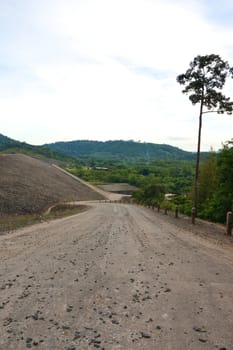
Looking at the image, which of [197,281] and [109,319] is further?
[197,281]

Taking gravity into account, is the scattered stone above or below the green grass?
above

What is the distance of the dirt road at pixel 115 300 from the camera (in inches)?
164

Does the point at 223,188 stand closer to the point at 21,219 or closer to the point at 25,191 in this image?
the point at 21,219

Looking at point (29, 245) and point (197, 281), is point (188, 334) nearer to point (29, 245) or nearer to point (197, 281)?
point (197, 281)

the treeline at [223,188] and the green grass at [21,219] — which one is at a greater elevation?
the treeline at [223,188]

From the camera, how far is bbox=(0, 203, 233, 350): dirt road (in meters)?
4.16

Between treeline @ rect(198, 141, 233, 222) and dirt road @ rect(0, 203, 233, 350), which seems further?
treeline @ rect(198, 141, 233, 222)

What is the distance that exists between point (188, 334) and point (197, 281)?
8.59 feet

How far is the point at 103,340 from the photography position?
411 cm

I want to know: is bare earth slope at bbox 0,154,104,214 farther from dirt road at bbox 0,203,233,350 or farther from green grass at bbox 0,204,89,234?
dirt road at bbox 0,203,233,350

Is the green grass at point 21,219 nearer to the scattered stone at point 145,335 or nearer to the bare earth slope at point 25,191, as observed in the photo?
the bare earth slope at point 25,191

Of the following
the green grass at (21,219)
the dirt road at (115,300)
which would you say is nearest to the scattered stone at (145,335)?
the dirt road at (115,300)

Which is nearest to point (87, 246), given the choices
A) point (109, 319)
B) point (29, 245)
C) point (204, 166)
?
point (29, 245)

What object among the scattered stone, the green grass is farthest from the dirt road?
the green grass
